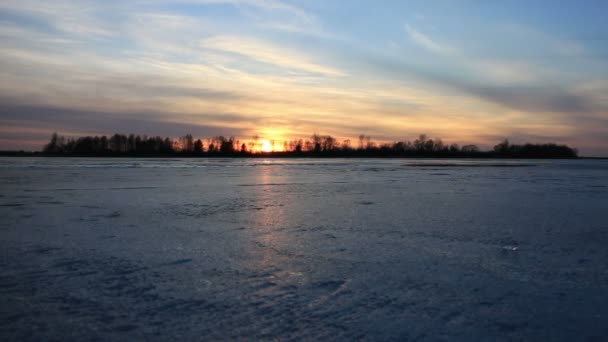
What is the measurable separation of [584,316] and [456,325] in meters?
0.85

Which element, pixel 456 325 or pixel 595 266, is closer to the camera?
pixel 456 325

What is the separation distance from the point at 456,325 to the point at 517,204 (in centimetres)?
686

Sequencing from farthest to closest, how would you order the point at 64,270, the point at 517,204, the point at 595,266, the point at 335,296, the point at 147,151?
the point at 147,151
the point at 517,204
the point at 595,266
the point at 64,270
the point at 335,296

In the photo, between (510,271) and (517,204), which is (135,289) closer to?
(510,271)

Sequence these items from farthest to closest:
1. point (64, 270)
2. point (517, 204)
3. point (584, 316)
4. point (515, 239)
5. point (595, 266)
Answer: point (517, 204) → point (515, 239) → point (595, 266) → point (64, 270) → point (584, 316)

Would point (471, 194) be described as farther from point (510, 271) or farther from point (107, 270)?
point (107, 270)

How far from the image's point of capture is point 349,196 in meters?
10.1

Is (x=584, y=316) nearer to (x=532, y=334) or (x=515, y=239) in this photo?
(x=532, y=334)

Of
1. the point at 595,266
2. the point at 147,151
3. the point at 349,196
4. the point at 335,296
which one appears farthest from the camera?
the point at 147,151

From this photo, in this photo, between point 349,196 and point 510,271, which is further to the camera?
point 349,196

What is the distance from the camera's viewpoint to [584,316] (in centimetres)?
273

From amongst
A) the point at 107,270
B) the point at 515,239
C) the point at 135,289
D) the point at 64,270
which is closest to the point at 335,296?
the point at 135,289

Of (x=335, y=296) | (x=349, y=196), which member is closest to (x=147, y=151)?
(x=349, y=196)

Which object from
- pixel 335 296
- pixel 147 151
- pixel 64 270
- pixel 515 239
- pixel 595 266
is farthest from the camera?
pixel 147 151
